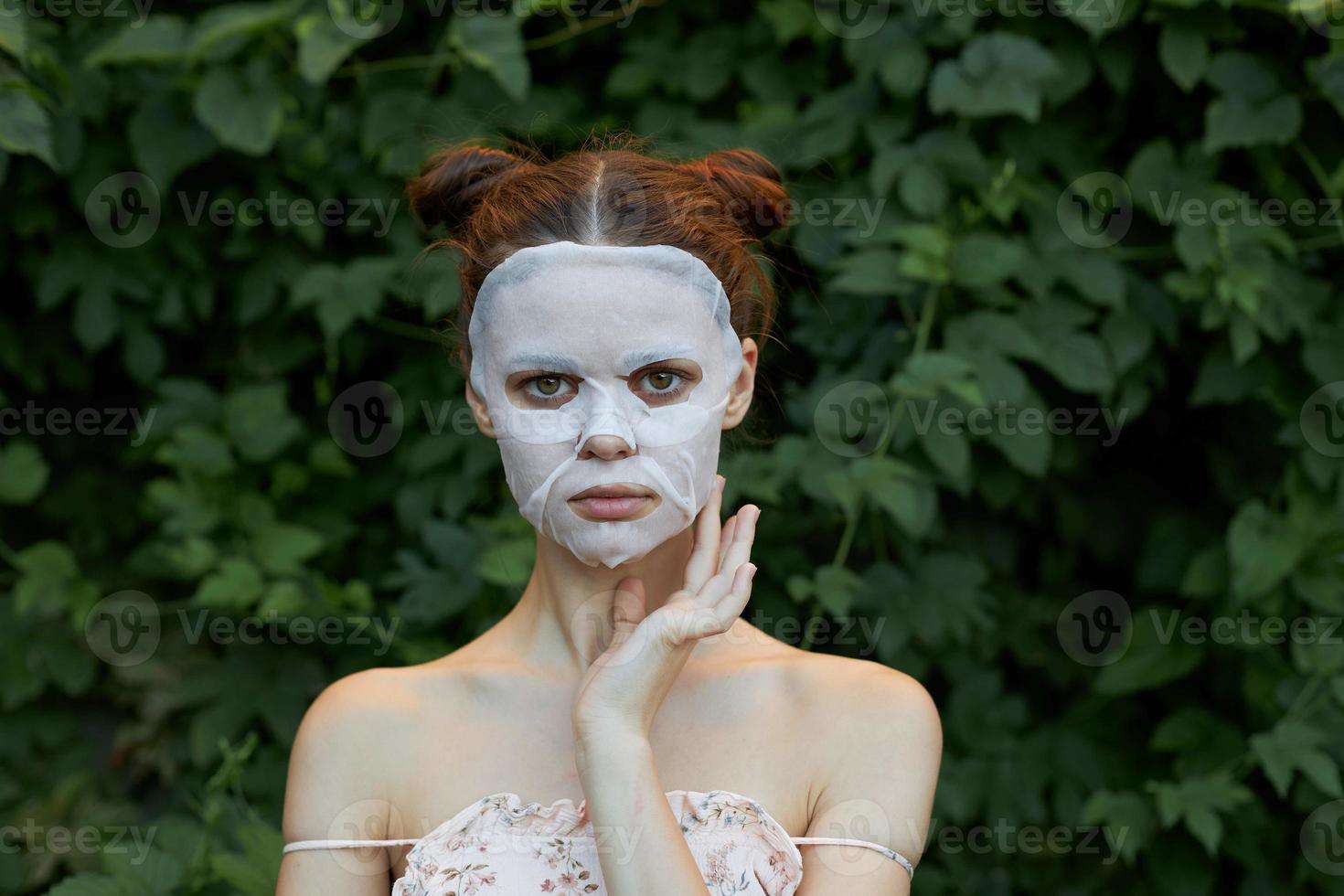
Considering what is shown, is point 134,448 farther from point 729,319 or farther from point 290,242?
point 729,319

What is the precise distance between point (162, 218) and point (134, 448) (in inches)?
19.1

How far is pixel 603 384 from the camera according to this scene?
1.53 meters

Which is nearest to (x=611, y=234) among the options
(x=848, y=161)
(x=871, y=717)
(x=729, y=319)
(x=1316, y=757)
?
(x=729, y=319)

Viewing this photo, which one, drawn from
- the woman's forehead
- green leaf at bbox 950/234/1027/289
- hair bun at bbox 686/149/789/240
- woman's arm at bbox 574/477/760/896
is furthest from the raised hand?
green leaf at bbox 950/234/1027/289

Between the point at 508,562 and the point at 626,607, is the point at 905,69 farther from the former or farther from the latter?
the point at 626,607

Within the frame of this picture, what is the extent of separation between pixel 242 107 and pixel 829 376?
119 cm

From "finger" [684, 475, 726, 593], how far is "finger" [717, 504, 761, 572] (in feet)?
0.04

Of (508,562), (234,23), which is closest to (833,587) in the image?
(508,562)

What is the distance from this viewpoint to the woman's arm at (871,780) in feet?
4.99

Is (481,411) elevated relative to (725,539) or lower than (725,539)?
elevated

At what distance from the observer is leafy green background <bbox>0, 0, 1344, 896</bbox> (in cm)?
240

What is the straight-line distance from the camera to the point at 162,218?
266 cm

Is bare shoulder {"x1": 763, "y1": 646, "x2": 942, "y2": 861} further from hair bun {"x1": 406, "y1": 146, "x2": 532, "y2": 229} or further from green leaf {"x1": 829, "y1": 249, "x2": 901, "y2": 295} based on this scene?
green leaf {"x1": 829, "y1": 249, "x2": 901, "y2": 295}

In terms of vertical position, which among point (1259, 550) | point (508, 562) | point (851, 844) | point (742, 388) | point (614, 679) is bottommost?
point (1259, 550)
